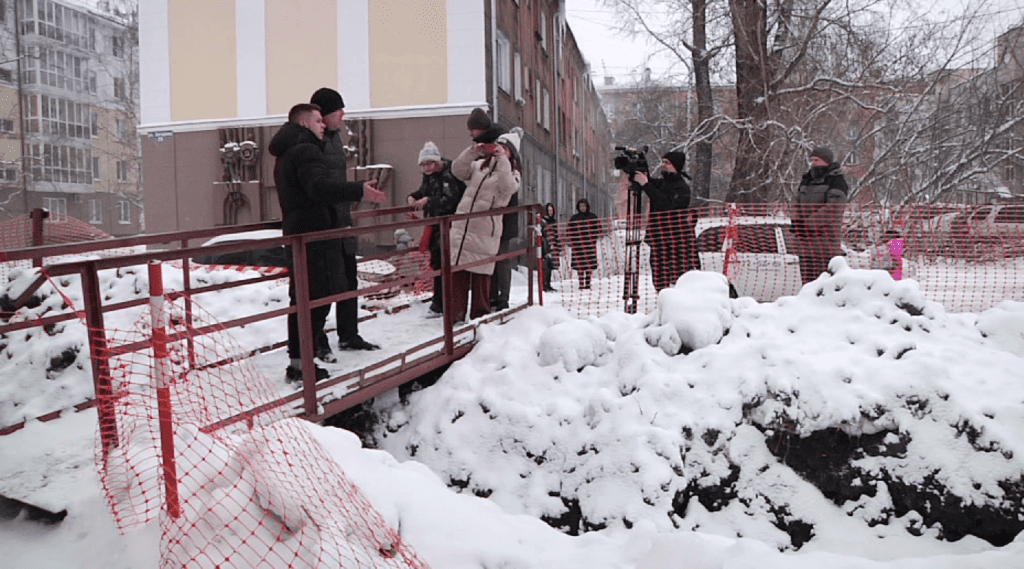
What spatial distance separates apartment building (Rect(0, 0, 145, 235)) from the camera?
37594 millimetres

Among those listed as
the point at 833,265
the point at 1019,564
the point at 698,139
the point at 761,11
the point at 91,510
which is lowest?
the point at 1019,564

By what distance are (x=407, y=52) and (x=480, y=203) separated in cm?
1074

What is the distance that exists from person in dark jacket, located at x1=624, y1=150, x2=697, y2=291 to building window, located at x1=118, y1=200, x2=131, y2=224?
40710 mm

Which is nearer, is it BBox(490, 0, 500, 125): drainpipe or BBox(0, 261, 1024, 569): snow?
BBox(0, 261, 1024, 569): snow

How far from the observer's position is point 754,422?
196 inches

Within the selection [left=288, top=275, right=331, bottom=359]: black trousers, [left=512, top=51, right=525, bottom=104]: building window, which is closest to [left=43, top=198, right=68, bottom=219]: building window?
[left=512, top=51, right=525, bottom=104]: building window

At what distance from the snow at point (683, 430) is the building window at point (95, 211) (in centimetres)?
3952

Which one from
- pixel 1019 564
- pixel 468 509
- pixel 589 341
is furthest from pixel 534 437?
pixel 1019 564

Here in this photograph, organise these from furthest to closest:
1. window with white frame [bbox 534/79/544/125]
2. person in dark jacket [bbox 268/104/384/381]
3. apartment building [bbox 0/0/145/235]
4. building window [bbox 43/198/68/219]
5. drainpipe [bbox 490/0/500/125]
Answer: building window [bbox 43/198/68/219] → apartment building [bbox 0/0/145/235] → window with white frame [bbox 534/79/544/125] → drainpipe [bbox 490/0/500/125] → person in dark jacket [bbox 268/104/384/381]

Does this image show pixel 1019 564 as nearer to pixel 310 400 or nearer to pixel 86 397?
pixel 310 400

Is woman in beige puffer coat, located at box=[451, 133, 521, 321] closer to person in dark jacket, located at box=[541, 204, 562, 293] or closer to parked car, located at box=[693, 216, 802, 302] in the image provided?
parked car, located at box=[693, 216, 802, 302]

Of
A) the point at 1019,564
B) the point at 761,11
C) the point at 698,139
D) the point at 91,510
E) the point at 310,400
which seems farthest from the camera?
the point at 698,139

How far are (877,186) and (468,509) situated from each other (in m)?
14.8

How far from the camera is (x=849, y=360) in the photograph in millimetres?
5117
